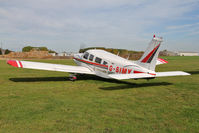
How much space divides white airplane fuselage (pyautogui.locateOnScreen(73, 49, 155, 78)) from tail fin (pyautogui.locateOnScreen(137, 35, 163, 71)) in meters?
0.32

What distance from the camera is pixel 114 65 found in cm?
1147

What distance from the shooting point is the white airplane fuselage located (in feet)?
34.1

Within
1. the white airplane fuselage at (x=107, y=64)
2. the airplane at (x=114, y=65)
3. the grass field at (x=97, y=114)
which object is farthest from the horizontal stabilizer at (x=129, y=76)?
the grass field at (x=97, y=114)

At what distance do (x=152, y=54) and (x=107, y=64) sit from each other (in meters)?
3.33

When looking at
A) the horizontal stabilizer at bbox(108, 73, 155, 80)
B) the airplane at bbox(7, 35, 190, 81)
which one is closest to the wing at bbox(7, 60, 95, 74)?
the airplane at bbox(7, 35, 190, 81)

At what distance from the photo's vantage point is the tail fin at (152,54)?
9.69 m

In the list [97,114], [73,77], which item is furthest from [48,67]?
[97,114]

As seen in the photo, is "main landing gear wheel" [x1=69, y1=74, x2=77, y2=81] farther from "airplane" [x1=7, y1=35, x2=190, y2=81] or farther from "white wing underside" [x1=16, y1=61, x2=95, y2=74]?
"white wing underside" [x1=16, y1=61, x2=95, y2=74]

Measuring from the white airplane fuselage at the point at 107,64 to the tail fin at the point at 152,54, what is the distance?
12.7 inches

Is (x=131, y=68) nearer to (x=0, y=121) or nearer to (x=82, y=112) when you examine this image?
(x=82, y=112)

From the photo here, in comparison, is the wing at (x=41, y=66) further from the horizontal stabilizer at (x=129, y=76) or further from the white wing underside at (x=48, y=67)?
the horizontal stabilizer at (x=129, y=76)

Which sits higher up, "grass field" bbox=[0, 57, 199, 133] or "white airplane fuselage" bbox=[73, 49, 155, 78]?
"white airplane fuselage" bbox=[73, 49, 155, 78]

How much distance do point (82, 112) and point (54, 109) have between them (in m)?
1.04

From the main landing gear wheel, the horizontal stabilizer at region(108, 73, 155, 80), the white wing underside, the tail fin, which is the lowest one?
the main landing gear wheel
